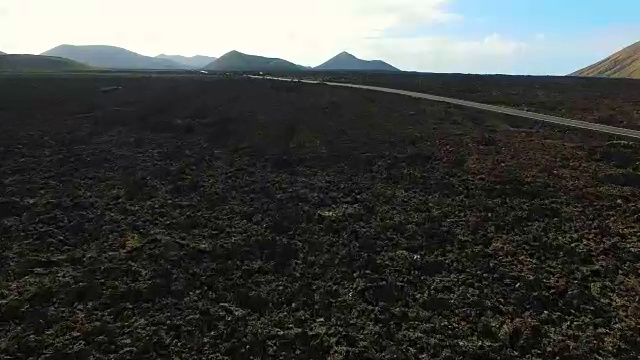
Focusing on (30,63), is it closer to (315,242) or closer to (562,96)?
(562,96)

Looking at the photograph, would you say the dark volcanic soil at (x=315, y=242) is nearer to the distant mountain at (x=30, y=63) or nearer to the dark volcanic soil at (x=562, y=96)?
the dark volcanic soil at (x=562, y=96)

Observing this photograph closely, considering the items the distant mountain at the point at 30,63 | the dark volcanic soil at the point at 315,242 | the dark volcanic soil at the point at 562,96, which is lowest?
the dark volcanic soil at the point at 315,242

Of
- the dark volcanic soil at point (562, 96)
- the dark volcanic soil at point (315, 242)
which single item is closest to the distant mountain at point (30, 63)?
the dark volcanic soil at point (562, 96)

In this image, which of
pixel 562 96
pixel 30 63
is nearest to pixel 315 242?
pixel 562 96

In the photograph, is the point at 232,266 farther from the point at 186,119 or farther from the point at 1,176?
the point at 186,119

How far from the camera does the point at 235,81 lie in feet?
218

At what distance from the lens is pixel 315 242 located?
2359 cm

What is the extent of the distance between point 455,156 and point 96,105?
33719mm

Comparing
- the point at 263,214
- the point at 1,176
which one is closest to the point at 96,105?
the point at 1,176

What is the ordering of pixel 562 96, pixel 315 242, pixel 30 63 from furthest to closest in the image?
pixel 30 63, pixel 562 96, pixel 315 242

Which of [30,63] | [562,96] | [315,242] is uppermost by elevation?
[562,96]

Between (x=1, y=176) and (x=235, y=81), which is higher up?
(x=235, y=81)

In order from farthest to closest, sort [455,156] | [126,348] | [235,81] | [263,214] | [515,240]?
1. [235,81]
2. [455,156]
3. [263,214]
4. [515,240]
5. [126,348]

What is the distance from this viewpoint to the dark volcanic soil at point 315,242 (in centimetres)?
1748
